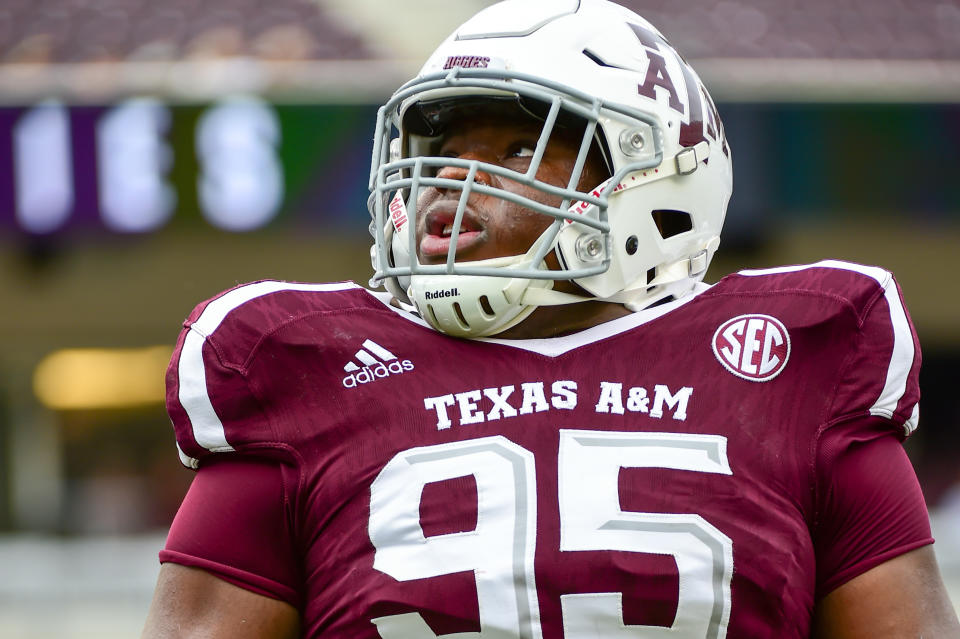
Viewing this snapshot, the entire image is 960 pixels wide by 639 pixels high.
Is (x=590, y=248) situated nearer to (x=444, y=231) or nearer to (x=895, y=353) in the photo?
(x=444, y=231)

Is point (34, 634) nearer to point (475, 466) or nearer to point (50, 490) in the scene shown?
point (50, 490)

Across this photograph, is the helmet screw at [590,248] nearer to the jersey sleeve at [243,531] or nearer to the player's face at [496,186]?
the player's face at [496,186]

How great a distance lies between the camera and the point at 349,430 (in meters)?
1.56

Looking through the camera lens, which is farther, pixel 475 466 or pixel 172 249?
pixel 172 249

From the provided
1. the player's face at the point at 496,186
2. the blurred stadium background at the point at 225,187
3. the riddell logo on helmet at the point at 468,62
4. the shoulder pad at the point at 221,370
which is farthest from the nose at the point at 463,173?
the blurred stadium background at the point at 225,187

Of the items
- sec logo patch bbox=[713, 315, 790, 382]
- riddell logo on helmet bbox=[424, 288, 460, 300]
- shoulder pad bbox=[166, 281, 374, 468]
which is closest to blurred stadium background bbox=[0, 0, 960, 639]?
shoulder pad bbox=[166, 281, 374, 468]

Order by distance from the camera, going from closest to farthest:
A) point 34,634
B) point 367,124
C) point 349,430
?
point 349,430 < point 34,634 < point 367,124

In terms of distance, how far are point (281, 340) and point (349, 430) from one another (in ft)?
0.45

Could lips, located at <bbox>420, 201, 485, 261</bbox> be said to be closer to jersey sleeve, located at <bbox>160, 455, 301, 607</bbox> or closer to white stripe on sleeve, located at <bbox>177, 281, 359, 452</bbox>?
white stripe on sleeve, located at <bbox>177, 281, 359, 452</bbox>

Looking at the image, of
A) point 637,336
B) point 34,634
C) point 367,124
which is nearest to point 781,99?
point 367,124

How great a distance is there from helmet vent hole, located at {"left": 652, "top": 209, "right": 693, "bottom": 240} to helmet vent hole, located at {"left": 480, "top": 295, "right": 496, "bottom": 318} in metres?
0.30

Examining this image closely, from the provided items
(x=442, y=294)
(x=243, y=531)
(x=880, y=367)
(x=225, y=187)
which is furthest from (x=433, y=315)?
(x=225, y=187)

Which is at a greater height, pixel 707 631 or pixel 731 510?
pixel 731 510

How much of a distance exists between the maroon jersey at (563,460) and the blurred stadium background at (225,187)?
348 centimetres
